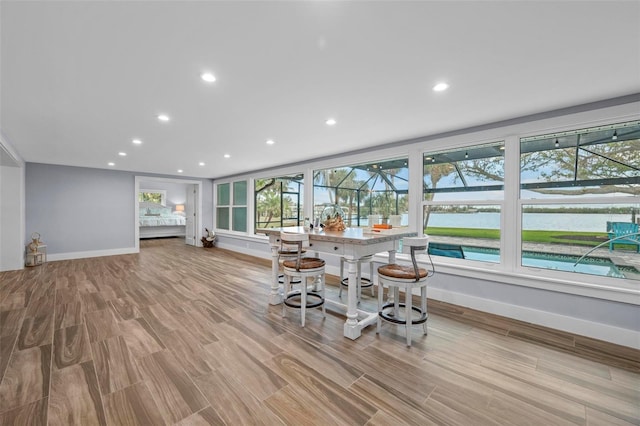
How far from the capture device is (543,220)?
276 centimetres

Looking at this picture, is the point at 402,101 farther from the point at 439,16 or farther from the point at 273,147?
the point at 273,147

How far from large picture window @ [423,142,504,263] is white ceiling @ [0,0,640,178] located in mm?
480

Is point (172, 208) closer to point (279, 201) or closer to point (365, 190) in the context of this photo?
point (279, 201)

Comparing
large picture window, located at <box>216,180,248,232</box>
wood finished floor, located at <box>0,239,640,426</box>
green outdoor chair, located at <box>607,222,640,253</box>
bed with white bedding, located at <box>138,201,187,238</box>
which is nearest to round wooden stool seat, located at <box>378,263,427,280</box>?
wood finished floor, located at <box>0,239,640,426</box>

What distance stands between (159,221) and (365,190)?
8768mm

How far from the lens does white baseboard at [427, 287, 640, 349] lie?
2.25m

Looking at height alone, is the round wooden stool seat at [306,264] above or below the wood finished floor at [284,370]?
above

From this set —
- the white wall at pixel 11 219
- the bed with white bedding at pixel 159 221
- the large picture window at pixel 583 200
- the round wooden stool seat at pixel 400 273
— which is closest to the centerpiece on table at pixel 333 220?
the round wooden stool seat at pixel 400 273

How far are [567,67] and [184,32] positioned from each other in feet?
8.62

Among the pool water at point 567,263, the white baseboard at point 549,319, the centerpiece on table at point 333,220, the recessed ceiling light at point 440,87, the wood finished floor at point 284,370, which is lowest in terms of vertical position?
the wood finished floor at point 284,370

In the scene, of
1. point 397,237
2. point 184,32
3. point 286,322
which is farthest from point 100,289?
point 397,237

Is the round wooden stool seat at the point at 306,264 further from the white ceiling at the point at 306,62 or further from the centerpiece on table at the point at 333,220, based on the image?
the white ceiling at the point at 306,62

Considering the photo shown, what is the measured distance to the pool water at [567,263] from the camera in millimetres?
2439

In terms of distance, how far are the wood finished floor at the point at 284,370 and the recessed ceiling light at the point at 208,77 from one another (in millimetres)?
2229
